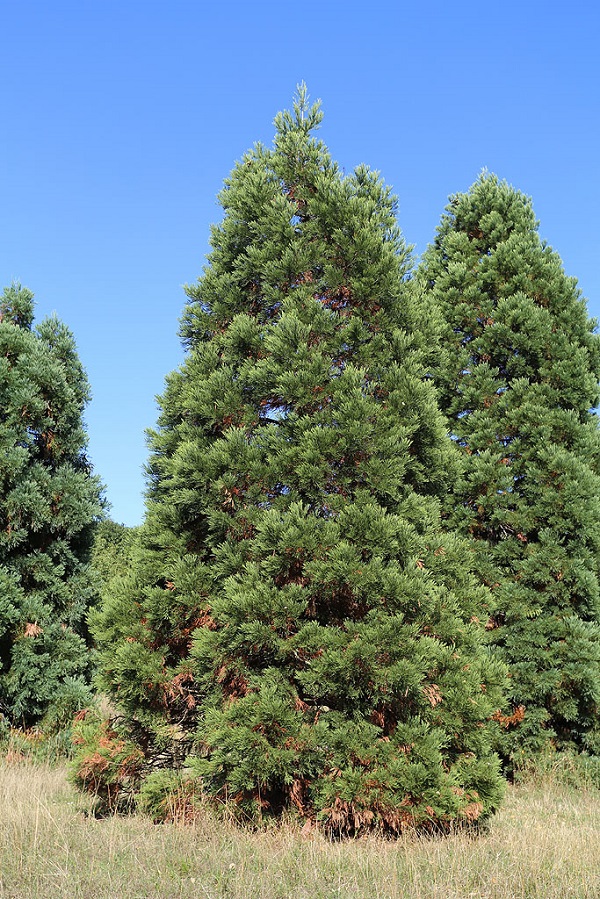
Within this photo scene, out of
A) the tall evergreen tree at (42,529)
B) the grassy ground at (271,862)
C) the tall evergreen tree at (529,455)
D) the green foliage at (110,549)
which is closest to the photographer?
the grassy ground at (271,862)

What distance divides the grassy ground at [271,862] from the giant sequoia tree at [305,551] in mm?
288

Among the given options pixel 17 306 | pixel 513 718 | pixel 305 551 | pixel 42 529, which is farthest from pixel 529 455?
pixel 17 306

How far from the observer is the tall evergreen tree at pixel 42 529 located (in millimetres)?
7820

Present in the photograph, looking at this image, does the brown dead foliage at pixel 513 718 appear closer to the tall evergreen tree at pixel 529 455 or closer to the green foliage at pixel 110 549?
the tall evergreen tree at pixel 529 455

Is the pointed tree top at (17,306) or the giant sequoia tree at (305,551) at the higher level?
the pointed tree top at (17,306)

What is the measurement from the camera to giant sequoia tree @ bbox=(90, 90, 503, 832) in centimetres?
477

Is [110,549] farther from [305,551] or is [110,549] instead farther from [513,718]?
[305,551]

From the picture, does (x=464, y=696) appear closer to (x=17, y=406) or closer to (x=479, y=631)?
(x=479, y=631)

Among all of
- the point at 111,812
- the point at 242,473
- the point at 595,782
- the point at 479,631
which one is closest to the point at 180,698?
the point at 111,812

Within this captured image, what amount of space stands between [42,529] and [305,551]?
15.0 feet

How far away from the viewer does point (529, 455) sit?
26.0ft

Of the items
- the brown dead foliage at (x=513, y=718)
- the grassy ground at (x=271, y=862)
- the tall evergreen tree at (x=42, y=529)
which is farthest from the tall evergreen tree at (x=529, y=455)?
the tall evergreen tree at (x=42, y=529)

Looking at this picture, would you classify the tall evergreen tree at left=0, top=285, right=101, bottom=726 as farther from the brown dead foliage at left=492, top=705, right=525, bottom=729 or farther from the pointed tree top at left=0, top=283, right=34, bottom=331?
the brown dead foliage at left=492, top=705, right=525, bottom=729

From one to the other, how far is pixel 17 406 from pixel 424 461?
5062 millimetres
